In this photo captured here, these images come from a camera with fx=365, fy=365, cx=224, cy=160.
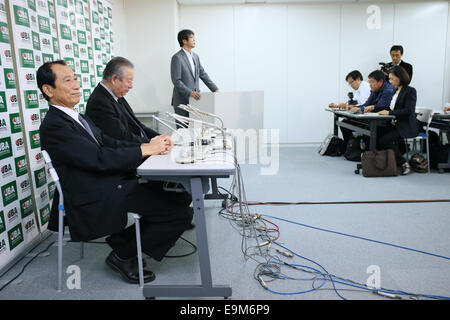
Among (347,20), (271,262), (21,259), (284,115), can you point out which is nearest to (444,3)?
(347,20)

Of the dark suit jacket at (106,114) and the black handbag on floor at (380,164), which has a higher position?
the dark suit jacket at (106,114)

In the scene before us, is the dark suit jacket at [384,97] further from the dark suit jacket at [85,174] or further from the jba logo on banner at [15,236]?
the jba logo on banner at [15,236]

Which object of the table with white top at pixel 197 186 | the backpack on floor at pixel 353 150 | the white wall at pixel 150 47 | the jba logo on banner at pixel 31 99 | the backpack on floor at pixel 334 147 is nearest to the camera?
the table with white top at pixel 197 186

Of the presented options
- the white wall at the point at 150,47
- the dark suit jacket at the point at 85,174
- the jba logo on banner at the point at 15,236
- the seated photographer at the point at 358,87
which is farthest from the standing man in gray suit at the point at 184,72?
the dark suit jacket at the point at 85,174

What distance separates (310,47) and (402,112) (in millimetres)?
2495

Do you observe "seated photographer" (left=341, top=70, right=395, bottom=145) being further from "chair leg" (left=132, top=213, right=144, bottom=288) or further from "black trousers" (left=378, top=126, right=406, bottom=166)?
"chair leg" (left=132, top=213, right=144, bottom=288)

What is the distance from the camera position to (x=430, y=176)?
4.11 meters

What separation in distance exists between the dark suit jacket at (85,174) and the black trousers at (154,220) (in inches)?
3.2

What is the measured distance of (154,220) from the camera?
6.28 ft

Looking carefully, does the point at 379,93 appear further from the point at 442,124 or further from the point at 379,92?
the point at 442,124

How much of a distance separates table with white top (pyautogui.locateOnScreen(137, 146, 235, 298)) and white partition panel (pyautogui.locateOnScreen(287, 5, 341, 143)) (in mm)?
4714

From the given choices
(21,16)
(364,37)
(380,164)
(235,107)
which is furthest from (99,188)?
(364,37)

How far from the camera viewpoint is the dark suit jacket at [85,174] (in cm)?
180
